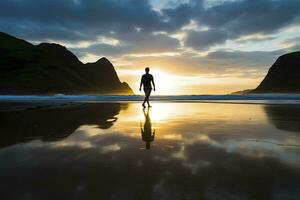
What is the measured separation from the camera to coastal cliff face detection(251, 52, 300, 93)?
150125mm

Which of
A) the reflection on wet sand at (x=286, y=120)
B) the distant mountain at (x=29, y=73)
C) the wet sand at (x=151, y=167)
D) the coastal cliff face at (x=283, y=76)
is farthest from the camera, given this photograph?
the coastal cliff face at (x=283, y=76)

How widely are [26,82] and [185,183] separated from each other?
115 meters

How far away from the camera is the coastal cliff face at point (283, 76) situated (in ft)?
493

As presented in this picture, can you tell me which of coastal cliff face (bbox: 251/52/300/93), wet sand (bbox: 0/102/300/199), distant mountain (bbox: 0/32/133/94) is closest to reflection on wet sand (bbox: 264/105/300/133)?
wet sand (bbox: 0/102/300/199)

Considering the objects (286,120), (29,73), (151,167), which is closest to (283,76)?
(29,73)

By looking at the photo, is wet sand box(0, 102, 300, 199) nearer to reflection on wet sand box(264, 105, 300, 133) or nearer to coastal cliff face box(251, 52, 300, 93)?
reflection on wet sand box(264, 105, 300, 133)

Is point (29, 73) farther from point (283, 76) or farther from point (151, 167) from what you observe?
point (283, 76)

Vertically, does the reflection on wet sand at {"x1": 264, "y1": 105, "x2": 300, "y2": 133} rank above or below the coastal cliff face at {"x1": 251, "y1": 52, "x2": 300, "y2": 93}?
below

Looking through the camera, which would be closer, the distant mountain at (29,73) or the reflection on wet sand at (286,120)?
the reflection on wet sand at (286,120)

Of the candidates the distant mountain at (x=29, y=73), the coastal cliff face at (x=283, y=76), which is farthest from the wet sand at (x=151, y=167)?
the coastal cliff face at (x=283, y=76)

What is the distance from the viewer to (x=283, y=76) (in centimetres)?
15688

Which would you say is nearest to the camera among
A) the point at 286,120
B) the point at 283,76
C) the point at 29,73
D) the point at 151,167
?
the point at 151,167

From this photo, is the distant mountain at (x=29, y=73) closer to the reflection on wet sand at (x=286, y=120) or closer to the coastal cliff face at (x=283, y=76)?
the reflection on wet sand at (x=286, y=120)

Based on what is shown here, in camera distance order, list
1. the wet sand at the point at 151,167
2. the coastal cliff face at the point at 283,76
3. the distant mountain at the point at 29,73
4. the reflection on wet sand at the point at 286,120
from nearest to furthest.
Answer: the wet sand at the point at 151,167 → the reflection on wet sand at the point at 286,120 → the distant mountain at the point at 29,73 → the coastal cliff face at the point at 283,76
